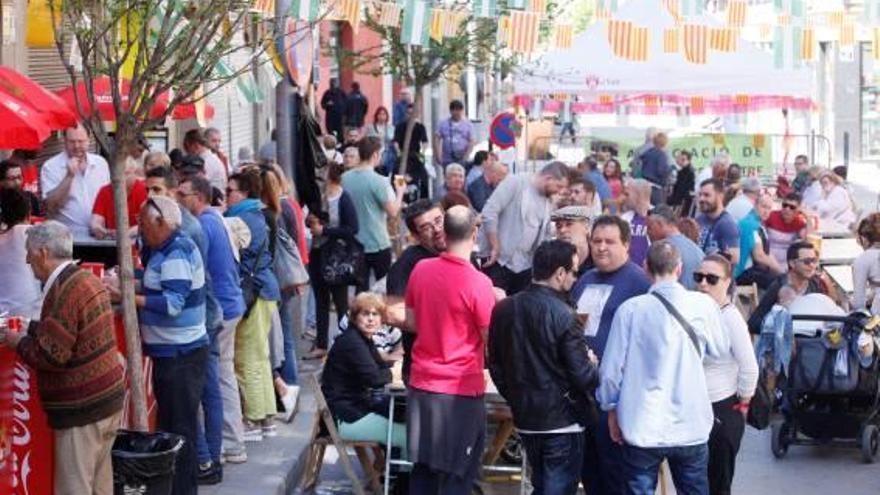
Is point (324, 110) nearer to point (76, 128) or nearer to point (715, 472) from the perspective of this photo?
point (76, 128)

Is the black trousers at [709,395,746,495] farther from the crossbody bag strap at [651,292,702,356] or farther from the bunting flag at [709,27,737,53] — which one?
the bunting flag at [709,27,737,53]

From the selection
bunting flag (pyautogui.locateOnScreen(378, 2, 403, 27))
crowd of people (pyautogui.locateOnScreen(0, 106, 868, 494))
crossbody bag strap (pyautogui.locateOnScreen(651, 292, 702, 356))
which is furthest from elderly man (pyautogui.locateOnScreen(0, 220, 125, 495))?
bunting flag (pyautogui.locateOnScreen(378, 2, 403, 27))

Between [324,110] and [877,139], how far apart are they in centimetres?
2712

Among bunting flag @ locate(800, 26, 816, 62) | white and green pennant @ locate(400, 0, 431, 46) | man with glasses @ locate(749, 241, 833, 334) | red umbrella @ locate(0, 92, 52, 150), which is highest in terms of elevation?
white and green pennant @ locate(400, 0, 431, 46)

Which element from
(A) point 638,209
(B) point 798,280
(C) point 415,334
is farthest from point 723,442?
(A) point 638,209

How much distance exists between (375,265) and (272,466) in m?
5.14

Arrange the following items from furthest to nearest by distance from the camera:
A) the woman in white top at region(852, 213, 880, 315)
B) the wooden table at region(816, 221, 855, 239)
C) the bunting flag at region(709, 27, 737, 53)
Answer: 1. the bunting flag at region(709, 27, 737, 53)
2. the wooden table at region(816, 221, 855, 239)
3. the woman in white top at region(852, 213, 880, 315)

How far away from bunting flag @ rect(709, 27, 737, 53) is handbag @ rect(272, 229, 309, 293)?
1194cm

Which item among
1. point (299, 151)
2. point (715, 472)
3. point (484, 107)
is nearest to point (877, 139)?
point (484, 107)

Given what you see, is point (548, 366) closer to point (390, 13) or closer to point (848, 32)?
point (390, 13)

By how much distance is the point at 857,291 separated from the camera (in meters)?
14.6

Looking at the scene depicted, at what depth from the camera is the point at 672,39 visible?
81.8ft

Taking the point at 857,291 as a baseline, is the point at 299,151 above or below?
above

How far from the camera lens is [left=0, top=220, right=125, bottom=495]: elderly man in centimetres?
846
